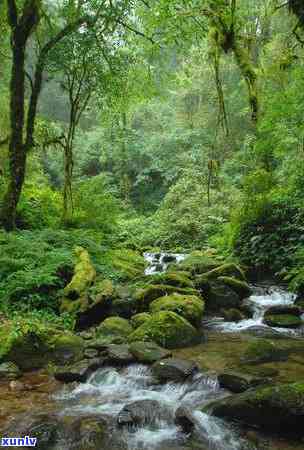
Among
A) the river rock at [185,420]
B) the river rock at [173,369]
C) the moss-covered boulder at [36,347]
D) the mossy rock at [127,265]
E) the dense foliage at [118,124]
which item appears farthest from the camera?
the mossy rock at [127,265]

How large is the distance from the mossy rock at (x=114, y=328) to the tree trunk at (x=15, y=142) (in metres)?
5.22

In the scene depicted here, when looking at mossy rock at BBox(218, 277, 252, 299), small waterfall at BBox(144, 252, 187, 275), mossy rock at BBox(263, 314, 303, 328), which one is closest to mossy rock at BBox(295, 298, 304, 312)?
mossy rock at BBox(263, 314, 303, 328)

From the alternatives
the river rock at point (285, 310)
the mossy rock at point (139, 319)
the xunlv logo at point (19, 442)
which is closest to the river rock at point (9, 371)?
the xunlv logo at point (19, 442)

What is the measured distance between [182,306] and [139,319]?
866 millimetres

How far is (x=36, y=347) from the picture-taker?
631 cm

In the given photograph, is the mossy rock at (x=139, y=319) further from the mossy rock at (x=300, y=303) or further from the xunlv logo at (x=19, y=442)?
the xunlv logo at (x=19, y=442)

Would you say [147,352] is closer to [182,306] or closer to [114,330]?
[114,330]

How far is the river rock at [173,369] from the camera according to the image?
5.59 m

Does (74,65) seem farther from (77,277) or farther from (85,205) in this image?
(77,277)

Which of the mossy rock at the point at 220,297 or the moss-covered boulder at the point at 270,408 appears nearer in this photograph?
the moss-covered boulder at the point at 270,408

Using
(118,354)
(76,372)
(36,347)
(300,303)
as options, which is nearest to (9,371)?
(36,347)

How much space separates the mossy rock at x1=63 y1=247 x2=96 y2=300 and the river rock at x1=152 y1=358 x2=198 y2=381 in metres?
3.28

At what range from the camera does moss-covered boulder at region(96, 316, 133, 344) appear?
7012 millimetres

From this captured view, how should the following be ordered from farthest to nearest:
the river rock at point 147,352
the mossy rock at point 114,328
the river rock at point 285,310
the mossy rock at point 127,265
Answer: the mossy rock at point 127,265 → the river rock at point 285,310 → the mossy rock at point 114,328 → the river rock at point 147,352
